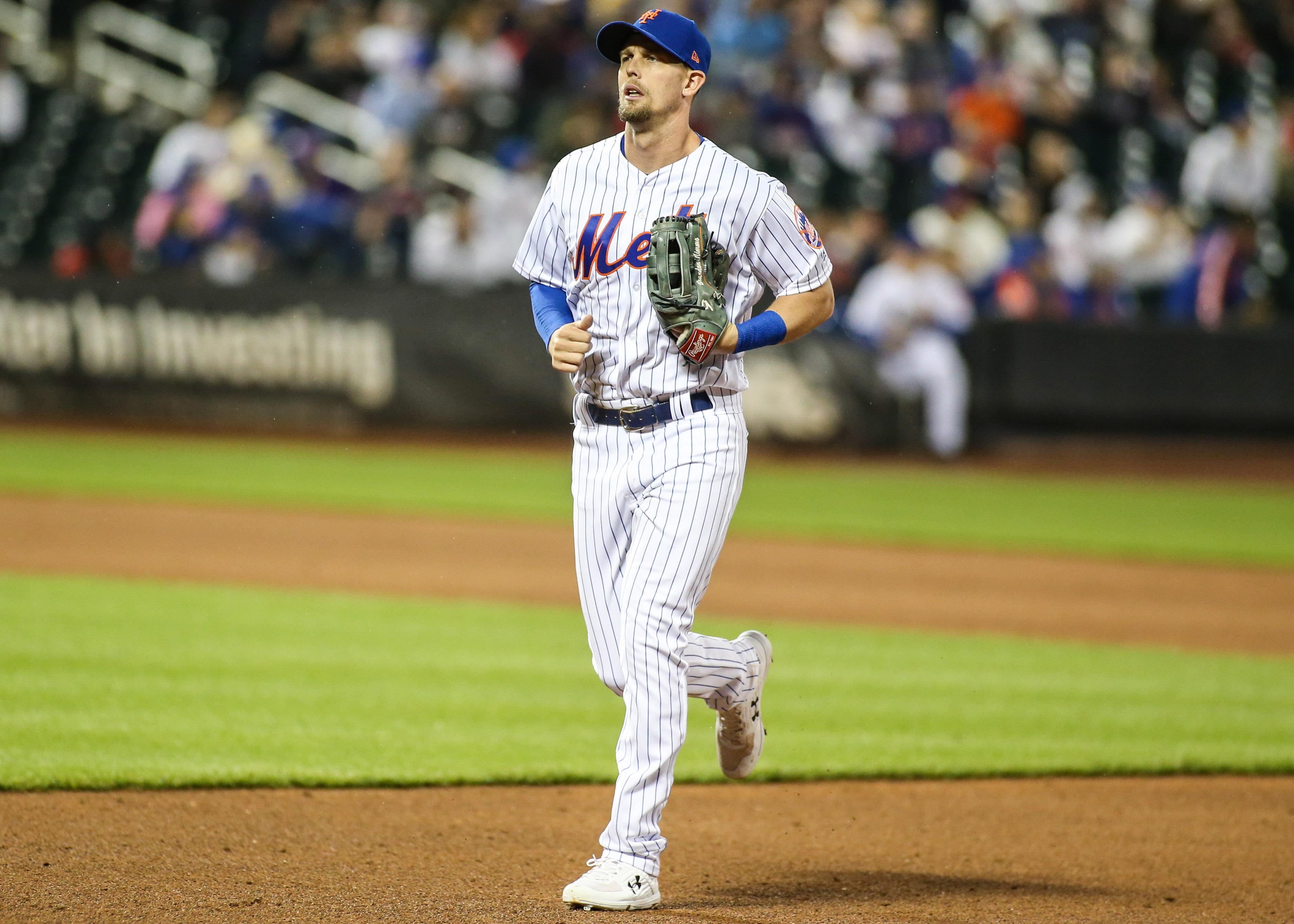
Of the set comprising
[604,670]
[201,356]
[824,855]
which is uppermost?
[201,356]

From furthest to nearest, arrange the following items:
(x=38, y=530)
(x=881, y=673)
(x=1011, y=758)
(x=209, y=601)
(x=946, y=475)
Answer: (x=946, y=475)
(x=38, y=530)
(x=209, y=601)
(x=881, y=673)
(x=1011, y=758)

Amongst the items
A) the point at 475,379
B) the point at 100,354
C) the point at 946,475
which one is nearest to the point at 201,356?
the point at 100,354

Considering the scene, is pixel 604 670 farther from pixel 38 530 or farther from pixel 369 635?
pixel 38 530

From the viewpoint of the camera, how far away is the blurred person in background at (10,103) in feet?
64.6

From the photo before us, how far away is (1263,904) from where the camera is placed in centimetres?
407

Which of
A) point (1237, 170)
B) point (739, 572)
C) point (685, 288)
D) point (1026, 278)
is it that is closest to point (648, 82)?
point (685, 288)

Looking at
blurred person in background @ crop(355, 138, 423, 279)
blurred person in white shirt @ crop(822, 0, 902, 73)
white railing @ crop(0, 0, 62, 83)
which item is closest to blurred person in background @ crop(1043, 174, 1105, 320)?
blurred person in white shirt @ crop(822, 0, 902, 73)

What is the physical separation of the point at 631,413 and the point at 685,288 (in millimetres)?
389

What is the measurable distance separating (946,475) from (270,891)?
11.5 meters

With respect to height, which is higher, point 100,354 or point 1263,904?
point 100,354

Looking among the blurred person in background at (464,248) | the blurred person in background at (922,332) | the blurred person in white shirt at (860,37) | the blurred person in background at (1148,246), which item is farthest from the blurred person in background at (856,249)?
the blurred person in background at (464,248)

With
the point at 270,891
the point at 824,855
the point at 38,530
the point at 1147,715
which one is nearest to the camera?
the point at 270,891

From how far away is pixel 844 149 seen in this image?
17797mm

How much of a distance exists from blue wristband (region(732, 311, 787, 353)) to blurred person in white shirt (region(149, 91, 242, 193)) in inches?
570
